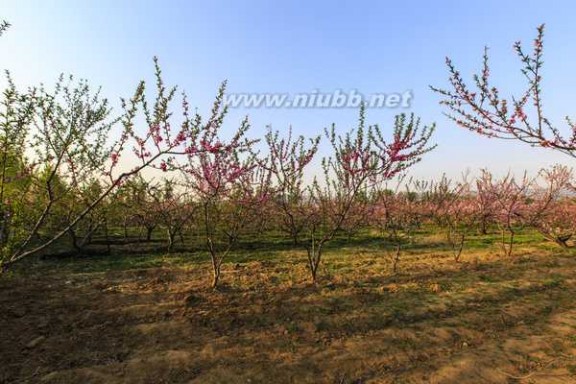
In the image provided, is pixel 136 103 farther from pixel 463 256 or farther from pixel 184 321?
pixel 463 256

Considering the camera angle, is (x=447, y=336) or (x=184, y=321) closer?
(x=447, y=336)

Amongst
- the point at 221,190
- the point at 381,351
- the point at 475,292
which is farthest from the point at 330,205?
the point at 381,351

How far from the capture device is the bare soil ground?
480cm

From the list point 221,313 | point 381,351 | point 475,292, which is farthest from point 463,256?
point 221,313

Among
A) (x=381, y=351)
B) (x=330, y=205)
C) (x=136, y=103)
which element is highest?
(x=136, y=103)

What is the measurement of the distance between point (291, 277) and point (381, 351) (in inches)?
174

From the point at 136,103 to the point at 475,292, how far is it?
809 centimetres

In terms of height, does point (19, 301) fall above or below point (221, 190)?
below

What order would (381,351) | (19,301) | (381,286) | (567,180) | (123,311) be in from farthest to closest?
(567,180)
(381,286)
(19,301)
(123,311)
(381,351)

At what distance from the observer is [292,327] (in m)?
6.18

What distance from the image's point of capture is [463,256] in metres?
12.8

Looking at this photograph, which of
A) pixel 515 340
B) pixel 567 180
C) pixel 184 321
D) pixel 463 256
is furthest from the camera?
pixel 567 180

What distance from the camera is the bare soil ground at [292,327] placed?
15.7ft

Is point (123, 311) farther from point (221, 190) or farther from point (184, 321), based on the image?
point (221, 190)
